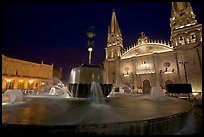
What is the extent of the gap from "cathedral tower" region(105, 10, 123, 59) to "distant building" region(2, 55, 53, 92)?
78.2 feet

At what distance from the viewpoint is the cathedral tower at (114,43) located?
4140 cm

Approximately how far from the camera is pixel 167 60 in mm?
31141

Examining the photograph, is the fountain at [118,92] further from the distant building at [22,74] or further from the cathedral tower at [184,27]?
the distant building at [22,74]

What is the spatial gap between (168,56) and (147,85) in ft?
30.3

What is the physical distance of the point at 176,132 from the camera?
10.2 ft

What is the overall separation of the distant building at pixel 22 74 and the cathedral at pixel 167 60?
22.7 meters

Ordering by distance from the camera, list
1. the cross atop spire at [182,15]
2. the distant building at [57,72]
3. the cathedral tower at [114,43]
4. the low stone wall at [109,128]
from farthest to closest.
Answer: the distant building at [57,72] < the cathedral tower at [114,43] < the cross atop spire at [182,15] < the low stone wall at [109,128]

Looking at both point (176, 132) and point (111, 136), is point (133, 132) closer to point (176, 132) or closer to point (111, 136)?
point (111, 136)

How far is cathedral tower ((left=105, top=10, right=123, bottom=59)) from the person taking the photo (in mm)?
41400

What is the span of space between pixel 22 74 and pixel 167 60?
138ft

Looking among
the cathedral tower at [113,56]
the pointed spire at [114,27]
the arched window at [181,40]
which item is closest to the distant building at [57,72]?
the cathedral tower at [113,56]

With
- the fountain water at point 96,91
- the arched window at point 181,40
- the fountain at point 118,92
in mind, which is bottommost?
the fountain at point 118,92

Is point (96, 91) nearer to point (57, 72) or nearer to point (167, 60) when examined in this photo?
point (167, 60)

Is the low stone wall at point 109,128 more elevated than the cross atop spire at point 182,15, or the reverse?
the cross atop spire at point 182,15
